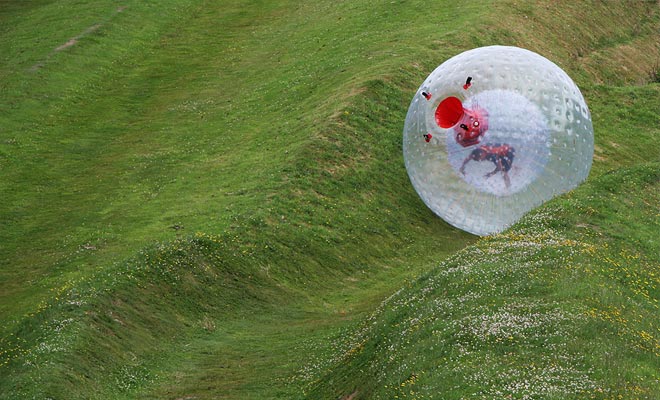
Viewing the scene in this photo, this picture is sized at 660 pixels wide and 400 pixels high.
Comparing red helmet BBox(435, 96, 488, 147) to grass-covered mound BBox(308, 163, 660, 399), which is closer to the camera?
grass-covered mound BBox(308, 163, 660, 399)

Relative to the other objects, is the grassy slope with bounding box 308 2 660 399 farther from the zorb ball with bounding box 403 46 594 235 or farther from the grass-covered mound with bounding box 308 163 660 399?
the zorb ball with bounding box 403 46 594 235

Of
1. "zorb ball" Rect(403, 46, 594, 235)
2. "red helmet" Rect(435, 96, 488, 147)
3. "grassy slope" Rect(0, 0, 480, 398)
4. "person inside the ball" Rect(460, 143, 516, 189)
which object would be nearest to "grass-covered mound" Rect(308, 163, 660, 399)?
"zorb ball" Rect(403, 46, 594, 235)

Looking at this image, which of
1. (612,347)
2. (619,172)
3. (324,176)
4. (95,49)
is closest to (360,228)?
(324,176)

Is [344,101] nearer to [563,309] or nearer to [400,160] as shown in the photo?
[400,160]

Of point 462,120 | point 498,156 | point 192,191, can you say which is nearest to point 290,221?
point 192,191

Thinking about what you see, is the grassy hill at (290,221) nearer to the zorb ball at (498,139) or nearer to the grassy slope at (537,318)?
the grassy slope at (537,318)

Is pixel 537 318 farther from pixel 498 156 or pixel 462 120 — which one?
pixel 462 120
